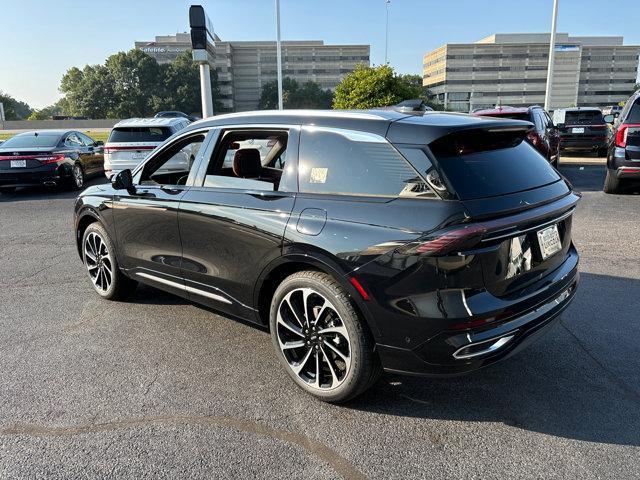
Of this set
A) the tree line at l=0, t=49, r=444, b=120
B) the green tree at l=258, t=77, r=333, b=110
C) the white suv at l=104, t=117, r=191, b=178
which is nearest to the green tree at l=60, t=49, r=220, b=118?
the tree line at l=0, t=49, r=444, b=120

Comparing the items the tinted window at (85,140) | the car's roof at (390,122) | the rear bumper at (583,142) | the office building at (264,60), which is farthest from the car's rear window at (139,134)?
the office building at (264,60)

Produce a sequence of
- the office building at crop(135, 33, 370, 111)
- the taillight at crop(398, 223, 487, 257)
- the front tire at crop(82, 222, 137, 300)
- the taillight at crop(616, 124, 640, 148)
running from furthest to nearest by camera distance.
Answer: the office building at crop(135, 33, 370, 111) < the taillight at crop(616, 124, 640, 148) < the front tire at crop(82, 222, 137, 300) < the taillight at crop(398, 223, 487, 257)

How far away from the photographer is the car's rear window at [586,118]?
643 inches

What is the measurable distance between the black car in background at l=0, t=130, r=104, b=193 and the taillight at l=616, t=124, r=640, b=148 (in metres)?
12.2

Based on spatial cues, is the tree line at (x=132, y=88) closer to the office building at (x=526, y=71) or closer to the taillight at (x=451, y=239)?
the office building at (x=526, y=71)

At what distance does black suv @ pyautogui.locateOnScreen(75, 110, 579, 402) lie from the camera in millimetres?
2494

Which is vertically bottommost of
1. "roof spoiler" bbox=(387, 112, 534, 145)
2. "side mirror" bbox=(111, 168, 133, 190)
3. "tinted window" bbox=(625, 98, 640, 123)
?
"side mirror" bbox=(111, 168, 133, 190)

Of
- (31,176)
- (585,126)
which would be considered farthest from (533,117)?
(31,176)

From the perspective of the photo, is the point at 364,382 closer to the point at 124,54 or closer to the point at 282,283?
the point at 282,283

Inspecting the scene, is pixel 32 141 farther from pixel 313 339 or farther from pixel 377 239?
pixel 377 239

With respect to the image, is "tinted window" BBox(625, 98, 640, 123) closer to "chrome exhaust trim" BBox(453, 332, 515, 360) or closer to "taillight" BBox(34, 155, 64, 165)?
"chrome exhaust trim" BBox(453, 332, 515, 360)

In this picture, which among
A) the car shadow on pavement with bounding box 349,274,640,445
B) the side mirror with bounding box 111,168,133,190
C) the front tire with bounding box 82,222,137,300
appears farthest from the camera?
the front tire with bounding box 82,222,137,300

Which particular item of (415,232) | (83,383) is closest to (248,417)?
(83,383)

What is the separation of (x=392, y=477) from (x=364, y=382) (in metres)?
0.57
